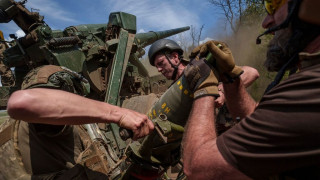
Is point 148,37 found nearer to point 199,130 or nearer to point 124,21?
point 124,21

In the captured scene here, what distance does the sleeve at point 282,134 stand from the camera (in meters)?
1.07

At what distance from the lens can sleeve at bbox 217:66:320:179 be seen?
1072 millimetres

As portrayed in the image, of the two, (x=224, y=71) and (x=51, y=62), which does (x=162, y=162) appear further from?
(x=51, y=62)

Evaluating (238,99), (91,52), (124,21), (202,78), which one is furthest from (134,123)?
(91,52)

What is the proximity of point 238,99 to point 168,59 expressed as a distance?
2.14 m

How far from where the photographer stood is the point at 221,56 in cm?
189

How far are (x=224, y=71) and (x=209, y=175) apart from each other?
99 centimetres

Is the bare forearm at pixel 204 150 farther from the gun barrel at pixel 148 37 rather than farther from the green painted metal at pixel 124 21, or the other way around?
the gun barrel at pixel 148 37

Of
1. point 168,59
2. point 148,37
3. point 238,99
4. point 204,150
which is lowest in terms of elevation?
point 204,150

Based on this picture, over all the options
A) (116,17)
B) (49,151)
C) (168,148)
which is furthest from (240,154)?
(116,17)

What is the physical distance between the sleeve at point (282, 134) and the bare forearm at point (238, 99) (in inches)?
43.2

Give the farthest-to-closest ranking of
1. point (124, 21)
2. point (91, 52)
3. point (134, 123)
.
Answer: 1. point (91, 52)
2. point (124, 21)
3. point (134, 123)

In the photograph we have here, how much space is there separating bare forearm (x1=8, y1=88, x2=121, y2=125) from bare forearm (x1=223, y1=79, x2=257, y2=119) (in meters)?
1.17

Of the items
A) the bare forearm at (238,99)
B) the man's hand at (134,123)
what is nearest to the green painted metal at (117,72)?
the bare forearm at (238,99)
